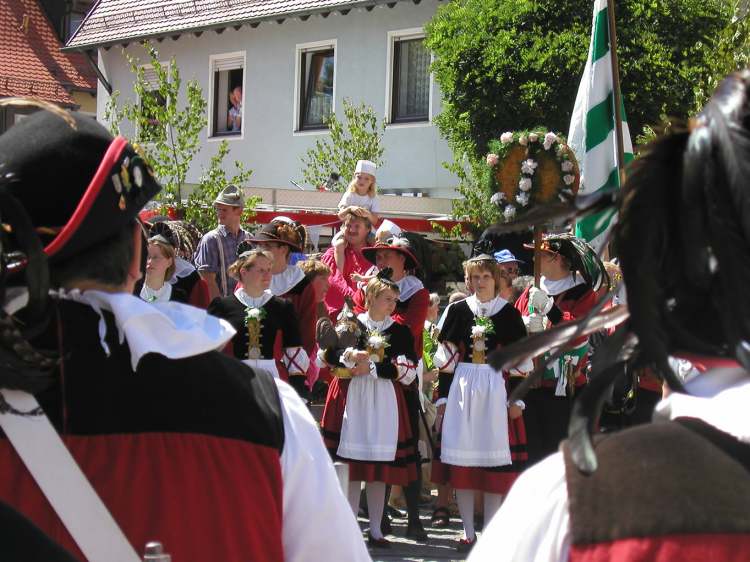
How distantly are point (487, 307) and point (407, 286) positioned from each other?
2.21 feet

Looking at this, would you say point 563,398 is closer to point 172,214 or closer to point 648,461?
point 172,214

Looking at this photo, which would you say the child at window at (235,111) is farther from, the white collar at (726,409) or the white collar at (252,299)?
the white collar at (726,409)

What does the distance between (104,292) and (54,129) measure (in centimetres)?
29

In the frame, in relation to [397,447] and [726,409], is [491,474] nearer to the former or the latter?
[397,447]

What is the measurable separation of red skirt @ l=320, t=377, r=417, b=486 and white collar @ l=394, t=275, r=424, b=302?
0.67m

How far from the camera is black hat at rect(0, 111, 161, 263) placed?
1962 mm

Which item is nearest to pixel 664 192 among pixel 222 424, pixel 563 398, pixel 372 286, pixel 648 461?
pixel 648 461

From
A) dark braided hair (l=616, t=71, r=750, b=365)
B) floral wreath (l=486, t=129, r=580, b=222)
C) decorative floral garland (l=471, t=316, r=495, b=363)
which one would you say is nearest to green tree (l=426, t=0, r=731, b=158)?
floral wreath (l=486, t=129, r=580, b=222)

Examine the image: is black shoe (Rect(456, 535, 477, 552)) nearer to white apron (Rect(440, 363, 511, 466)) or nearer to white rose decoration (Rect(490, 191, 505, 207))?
white apron (Rect(440, 363, 511, 466))

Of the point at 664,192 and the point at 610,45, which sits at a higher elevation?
the point at 610,45

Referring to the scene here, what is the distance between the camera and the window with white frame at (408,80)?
2019 centimetres

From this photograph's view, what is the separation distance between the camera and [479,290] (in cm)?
756

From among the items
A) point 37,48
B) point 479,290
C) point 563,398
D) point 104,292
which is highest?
point 37,48

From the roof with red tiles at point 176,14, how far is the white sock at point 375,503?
44.7 feet
